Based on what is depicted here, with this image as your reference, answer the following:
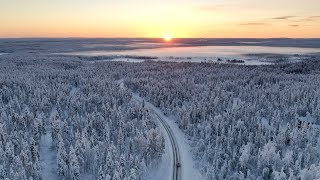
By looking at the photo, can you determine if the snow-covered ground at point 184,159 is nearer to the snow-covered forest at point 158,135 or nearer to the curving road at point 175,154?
the curving road at point 175,154

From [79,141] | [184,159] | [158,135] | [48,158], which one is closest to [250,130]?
[184,159]

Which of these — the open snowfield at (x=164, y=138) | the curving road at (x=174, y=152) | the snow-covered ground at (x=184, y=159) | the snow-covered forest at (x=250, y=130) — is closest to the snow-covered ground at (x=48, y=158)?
the open snowfield at (x=164, y=138)

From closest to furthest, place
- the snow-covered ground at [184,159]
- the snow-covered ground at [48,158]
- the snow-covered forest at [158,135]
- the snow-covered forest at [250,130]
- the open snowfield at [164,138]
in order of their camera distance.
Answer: the snow-covered forest at [158,135], the open snowfield at [164,138], the snow-covered forest at [250,130], the snow-covered ground at [184,159], the snow-covered ground at [48,158]

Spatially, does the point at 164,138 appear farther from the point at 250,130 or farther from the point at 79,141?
the point at 250,130

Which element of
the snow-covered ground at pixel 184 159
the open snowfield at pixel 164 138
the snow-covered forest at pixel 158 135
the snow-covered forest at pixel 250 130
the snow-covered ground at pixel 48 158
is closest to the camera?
the snow-covered forest at pixel 158 135

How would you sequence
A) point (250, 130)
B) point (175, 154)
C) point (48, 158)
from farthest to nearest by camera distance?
1. point (250, 130)
2. point (175, 154)
3. point (48, 158)

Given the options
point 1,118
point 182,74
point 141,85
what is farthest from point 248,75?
point 1,118

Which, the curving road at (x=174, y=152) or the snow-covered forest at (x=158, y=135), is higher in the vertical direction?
the snow-covered forest at (x=158, y=135)

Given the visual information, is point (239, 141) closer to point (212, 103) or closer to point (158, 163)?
point (158, 163)

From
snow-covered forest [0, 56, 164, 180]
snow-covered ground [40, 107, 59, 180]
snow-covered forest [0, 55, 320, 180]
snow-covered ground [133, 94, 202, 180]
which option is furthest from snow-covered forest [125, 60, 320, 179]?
snow-covered ground [40, 107, 59, 180]

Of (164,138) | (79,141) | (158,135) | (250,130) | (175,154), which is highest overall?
(158,135)

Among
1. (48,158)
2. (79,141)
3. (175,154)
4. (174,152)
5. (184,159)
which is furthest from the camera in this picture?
(174,152)
